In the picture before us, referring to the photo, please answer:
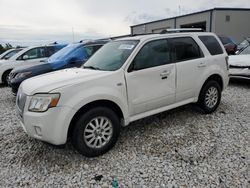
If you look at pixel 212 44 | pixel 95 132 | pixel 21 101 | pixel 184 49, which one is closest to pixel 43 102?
pixel 21 101

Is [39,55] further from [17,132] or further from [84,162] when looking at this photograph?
[84,162]

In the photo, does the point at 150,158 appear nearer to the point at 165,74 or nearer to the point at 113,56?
the point at 165,74

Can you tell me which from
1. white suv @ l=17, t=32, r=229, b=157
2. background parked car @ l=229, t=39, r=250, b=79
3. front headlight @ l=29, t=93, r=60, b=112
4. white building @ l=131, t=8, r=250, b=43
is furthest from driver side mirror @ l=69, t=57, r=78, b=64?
white building @ l=131, t=8, r=250, b=43

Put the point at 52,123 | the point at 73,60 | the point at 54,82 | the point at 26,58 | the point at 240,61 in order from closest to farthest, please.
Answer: the point at 52,123 < the point at 54,82 < the point at 73,60 < the point at 240,61 < the point at 26,58

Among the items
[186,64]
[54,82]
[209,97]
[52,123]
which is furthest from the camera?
[209,97]

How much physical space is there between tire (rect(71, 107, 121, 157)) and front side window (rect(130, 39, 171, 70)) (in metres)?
0.90

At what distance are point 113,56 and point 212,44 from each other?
2.29 meters

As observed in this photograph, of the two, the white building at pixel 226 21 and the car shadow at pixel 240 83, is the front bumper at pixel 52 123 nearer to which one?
the car shadow at pixel 240 83

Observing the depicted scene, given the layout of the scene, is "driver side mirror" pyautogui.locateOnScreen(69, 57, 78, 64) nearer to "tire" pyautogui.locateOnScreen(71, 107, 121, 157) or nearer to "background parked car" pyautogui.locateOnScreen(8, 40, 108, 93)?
"background parked car" pyautogui.locateOnScreen(8, 40, 108, 93)

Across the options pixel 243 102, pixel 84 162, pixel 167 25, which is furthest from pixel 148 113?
pixel 167 25

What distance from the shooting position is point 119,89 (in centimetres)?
338

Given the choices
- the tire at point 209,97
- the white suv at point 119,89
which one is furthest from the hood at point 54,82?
the tire at point 209,97

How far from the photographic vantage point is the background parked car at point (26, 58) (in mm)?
9141

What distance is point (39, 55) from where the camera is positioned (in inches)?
373
